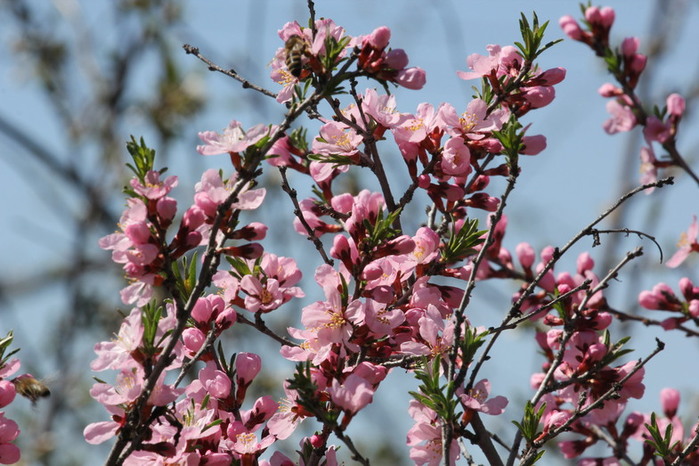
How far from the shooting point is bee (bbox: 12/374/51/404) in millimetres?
2203

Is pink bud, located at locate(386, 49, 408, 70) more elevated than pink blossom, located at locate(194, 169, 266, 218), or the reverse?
pink bud, located at locate(386, 49, 408, 70)

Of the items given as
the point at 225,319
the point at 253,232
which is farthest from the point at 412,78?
the point at 225,319

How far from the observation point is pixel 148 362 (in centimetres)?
186

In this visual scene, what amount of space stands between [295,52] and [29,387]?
1134mm

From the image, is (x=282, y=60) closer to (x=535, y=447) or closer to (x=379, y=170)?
(x=379, y=170)

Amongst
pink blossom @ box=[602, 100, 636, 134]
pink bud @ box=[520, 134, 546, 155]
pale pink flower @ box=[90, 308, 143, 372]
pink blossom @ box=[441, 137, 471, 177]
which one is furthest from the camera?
pink blossom @ box=[602, 100, 636, 134]

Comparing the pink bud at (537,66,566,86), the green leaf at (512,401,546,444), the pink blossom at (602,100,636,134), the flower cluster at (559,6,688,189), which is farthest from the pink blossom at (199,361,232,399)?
the pink blossom at (602,100,636,134)

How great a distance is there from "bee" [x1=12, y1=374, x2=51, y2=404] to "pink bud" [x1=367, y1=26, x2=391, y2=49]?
1.27m

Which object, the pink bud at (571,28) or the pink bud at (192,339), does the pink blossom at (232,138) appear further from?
the pink bud at (571,28)

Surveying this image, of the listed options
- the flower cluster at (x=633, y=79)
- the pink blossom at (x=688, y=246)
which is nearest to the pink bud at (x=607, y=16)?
the flower cluster at (x=633, y=79)

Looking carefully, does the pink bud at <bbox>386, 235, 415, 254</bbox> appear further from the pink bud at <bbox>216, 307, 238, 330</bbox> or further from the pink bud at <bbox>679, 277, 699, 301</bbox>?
the pink bud at <bbox>679, 277, 699, 301</bbox>

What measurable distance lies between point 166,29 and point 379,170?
658 cm

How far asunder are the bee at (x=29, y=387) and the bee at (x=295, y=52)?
3.52 ft

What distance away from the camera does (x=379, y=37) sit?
2.14m
